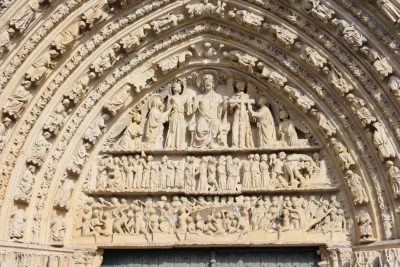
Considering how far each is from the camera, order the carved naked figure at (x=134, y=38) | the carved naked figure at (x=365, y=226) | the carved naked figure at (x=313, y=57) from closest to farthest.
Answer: the carved naked figure at (x=365, y=226) → the carved naked figure at (x=313, y=57) → the carved naked figure at (x=134, y=38)

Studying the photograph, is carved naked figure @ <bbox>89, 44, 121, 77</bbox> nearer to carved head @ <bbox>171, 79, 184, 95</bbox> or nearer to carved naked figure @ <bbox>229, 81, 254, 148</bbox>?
carved head @ <bbox>171, 79, 184, 95</bbox>

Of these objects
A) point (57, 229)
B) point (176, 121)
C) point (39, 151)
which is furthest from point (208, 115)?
point (57, 229)

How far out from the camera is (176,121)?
21.0ft

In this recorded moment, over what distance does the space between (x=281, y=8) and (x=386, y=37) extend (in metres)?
1.16

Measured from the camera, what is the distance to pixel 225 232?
5.99 m

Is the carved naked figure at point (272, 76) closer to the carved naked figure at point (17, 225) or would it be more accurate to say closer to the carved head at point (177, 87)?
the carved head at point (177, 87)

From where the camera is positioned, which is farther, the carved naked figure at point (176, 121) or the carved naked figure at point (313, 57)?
the carved naked figure at point (176, 121)

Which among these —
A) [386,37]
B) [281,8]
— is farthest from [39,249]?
[386,37]

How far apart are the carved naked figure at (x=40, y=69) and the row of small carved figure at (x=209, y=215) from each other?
56.6 inches

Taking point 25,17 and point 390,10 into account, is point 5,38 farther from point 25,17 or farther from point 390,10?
point 390,10

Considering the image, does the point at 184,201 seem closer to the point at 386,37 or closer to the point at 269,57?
the point at 269,57

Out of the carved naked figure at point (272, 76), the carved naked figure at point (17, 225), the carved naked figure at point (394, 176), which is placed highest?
the carved naked figure at point (272, 76)

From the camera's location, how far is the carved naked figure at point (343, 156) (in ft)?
19.2

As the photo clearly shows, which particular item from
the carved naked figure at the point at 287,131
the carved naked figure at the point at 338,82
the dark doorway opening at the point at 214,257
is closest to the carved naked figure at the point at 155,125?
the dark doorway opening at the point at 214,257
